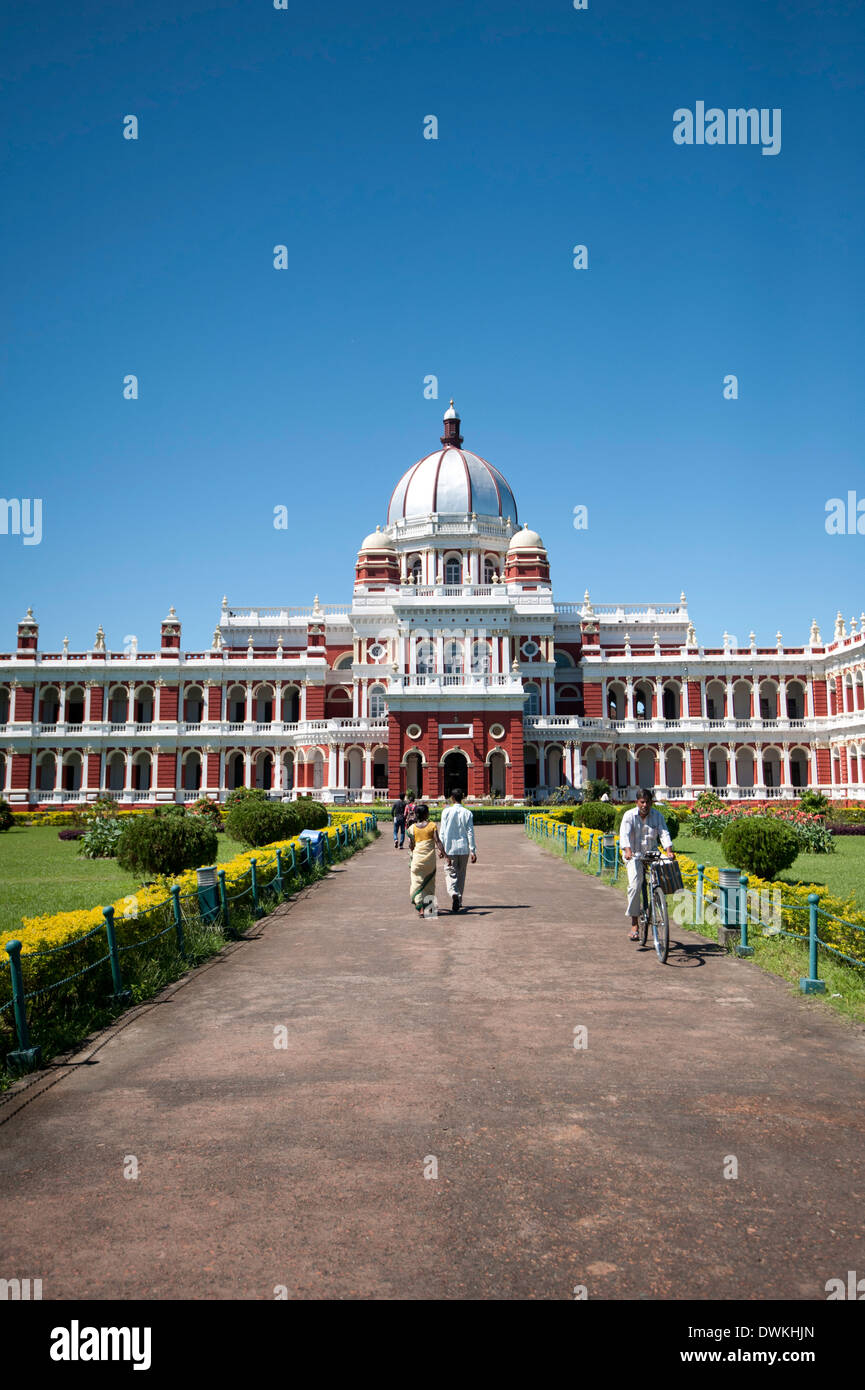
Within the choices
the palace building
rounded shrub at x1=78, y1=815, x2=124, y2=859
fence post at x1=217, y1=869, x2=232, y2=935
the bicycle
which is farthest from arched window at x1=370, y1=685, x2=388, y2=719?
the bicycle

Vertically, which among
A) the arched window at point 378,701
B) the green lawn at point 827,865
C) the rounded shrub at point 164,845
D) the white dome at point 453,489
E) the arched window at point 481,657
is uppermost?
the white dome at point 453,489

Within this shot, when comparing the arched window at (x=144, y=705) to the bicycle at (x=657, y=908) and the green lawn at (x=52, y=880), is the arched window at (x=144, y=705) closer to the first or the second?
the green lawn at (x=52, y=880)

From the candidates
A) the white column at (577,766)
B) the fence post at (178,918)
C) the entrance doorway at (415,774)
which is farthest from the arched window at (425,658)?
the fence post at (178,918)

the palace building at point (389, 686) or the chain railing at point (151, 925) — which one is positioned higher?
the palace building at point (389, 686)

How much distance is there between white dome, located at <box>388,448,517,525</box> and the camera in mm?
61531

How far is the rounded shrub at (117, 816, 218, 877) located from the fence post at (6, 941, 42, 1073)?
9.56 metres

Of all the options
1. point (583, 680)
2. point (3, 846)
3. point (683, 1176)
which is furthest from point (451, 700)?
point (683, 1176)

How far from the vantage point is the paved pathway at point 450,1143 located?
4.29 m

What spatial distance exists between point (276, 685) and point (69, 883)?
129ft

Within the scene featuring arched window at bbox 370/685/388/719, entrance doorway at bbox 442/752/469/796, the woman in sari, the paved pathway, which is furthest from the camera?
arched window at bbox 370/685/388/719

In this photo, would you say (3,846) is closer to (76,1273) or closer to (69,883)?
(69,883)

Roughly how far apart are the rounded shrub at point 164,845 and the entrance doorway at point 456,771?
3265 centimetres

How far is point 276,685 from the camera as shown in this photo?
58.8 metres

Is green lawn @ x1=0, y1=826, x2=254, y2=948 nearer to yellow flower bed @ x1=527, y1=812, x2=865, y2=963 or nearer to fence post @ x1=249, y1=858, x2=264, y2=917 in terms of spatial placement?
fence post @ x1=249, y1=858, x2=264, y2=917
